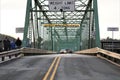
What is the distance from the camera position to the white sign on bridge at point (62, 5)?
3725 cm

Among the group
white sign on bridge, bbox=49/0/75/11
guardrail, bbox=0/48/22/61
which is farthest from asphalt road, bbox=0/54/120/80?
white sign on bridge, bbox=49/0/75/11

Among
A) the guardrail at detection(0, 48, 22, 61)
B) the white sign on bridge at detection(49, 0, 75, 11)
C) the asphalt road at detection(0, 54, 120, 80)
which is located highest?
the white sign on bridge at detection(49, 0, 75, 11)

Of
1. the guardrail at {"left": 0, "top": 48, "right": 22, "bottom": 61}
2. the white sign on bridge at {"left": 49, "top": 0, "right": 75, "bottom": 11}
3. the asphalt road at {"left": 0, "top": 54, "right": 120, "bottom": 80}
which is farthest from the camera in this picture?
the white sign on bridge at {"left": 49, "top": 0, "right": 75, "bottom": 11}

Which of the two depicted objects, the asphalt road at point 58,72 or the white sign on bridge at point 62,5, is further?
the white sign on bridge at point 62,5

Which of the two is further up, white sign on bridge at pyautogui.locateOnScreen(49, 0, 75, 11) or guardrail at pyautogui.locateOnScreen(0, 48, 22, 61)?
white sign on bridge at pyautogui.locateOnScreen(49, 0, 75, 11)

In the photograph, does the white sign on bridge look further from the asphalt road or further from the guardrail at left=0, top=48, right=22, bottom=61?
the asphalt road

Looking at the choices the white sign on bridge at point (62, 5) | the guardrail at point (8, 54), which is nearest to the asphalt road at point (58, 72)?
the guardrail at point (8, 54)

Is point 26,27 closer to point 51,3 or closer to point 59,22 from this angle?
point 51,3

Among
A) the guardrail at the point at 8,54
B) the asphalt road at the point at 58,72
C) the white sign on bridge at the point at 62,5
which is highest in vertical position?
the white sign on bridge at the point at 62,5

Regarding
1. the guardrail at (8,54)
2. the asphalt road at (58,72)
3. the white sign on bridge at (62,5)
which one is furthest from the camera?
the white sign on bridge at (62,5)

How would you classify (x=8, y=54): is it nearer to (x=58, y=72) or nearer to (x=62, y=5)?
(x=58, y=72)

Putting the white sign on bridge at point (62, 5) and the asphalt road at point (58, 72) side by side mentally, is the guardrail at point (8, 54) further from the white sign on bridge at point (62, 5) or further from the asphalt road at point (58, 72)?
the white sign on bridge at point (62, 5)

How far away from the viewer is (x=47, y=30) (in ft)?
286

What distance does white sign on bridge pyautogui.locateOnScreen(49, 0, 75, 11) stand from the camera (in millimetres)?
37250
